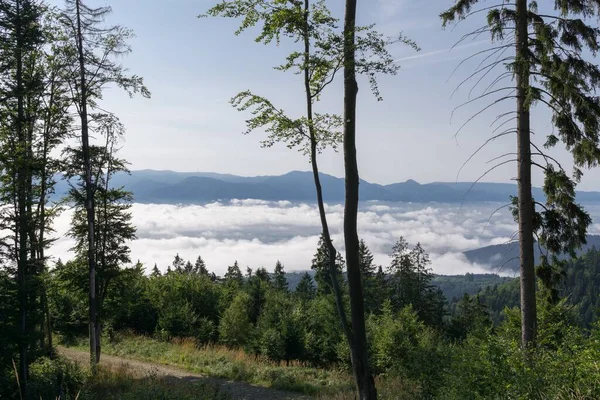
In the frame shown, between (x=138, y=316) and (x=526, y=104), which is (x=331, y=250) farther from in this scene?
(x=138, y=316)

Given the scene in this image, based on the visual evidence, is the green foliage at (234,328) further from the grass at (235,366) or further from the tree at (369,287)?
the tree at (369,287)

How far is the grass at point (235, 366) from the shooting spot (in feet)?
47.8

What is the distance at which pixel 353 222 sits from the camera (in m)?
8.28

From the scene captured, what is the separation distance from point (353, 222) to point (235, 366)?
1055 cm

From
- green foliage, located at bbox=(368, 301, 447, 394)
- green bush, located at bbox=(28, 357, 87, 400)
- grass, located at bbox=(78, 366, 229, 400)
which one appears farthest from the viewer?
green bush, located at bbox=(28, 357, 87, 400)

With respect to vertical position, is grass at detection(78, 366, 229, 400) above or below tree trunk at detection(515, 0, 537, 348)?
below

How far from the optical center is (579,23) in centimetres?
863

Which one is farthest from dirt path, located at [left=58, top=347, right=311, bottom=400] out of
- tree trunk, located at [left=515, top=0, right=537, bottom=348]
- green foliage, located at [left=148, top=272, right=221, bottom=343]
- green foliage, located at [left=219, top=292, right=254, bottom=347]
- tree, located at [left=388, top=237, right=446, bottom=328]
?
tree, located at [left=388, top=237, right=446, bottom=328]

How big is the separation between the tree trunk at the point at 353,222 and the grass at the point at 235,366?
3943mm

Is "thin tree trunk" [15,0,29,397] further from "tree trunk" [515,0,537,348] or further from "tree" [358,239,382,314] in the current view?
"tree" [358,239,382,314]

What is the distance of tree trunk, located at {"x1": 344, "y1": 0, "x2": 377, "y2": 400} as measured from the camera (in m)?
8.10

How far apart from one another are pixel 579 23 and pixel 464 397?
7441 millimetres

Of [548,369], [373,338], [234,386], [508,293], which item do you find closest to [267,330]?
[373,338]

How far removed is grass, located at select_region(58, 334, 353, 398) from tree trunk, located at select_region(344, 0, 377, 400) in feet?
12.9
